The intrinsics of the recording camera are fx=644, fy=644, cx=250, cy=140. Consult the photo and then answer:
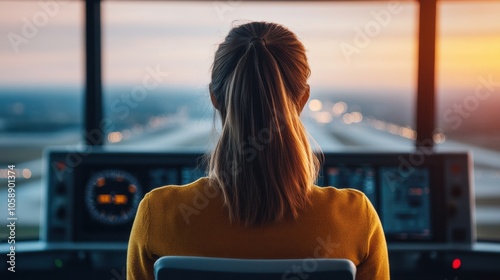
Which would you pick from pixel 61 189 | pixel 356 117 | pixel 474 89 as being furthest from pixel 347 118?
pixel 61 189

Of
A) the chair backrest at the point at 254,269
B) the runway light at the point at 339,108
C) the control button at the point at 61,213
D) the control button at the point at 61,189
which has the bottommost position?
the control button at the point at 61,213

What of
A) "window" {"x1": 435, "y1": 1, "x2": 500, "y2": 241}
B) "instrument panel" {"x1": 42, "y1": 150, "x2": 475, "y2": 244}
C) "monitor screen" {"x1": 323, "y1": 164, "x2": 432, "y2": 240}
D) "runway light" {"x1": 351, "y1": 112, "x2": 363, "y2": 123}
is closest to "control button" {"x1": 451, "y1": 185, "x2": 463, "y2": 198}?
"instrument panel" {"x1": 42, "y1": 150, "x2": 475, "y2": 244}

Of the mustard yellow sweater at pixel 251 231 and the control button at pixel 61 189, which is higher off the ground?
the mustard yellow sweater at pixel 251 231

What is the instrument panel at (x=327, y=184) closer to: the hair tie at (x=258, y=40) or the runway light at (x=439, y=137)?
the runway light at (x=439, y=137)

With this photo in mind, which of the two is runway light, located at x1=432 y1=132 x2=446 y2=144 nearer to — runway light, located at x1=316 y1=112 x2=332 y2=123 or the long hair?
runway light, located at x1=316 y1=112 x2=332 y2=123

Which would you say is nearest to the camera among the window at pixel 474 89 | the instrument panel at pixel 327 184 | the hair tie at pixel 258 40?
the hair tie at pixel 258 40

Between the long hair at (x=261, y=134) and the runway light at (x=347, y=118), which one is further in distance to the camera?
the runway light at (x=347, y=118)

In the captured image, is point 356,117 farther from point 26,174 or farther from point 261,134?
point 261,134

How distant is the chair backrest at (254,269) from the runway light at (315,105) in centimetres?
194

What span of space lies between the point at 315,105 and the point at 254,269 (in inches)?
79.5

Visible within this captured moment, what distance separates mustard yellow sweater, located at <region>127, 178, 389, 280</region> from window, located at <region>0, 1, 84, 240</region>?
77.1 inches

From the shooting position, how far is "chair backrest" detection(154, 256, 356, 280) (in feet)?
3.83

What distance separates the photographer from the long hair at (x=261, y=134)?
1.27 meters

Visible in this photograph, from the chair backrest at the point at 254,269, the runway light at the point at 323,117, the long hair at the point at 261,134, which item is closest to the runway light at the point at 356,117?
the runway light at the point at 323,117
